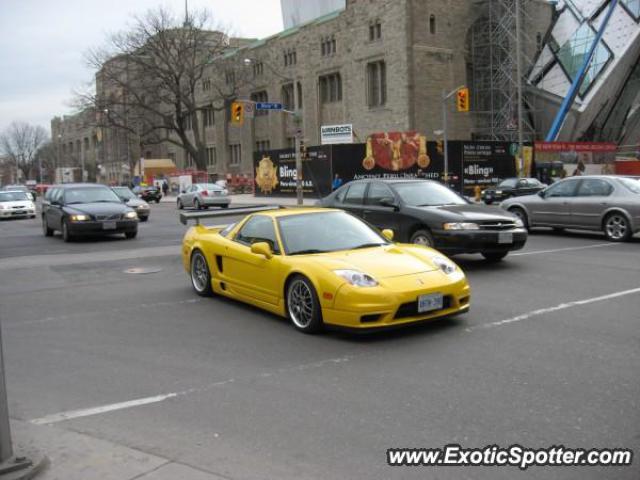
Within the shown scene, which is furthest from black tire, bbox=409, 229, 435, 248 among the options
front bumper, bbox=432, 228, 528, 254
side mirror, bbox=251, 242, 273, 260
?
side mirror, bbox=251, 242, 273, 260

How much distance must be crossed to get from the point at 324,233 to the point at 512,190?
26259mm

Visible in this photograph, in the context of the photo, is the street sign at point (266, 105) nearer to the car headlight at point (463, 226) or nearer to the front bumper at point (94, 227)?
the front bumper at point (94, 227)

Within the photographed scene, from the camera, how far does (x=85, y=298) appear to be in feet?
31.3

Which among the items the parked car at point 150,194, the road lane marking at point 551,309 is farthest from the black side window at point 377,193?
the parked car at point 150,194

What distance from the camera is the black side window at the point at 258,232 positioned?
776cm

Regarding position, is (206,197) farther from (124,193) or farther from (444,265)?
(444,265)

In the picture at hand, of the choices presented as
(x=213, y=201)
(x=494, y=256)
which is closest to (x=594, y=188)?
(x=494, y=256)

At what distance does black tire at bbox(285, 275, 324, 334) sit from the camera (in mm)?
6734

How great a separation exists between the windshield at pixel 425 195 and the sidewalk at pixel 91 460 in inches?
338

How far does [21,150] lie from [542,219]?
490ft

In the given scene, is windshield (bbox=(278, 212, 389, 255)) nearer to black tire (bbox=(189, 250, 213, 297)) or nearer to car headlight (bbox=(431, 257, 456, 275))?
car headlight (bbox=(431, 257, 456, 275))

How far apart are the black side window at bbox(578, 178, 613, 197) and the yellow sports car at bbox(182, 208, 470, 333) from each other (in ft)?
29.8

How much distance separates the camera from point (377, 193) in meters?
12.6

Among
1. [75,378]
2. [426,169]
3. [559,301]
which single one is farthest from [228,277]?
[426,169]
